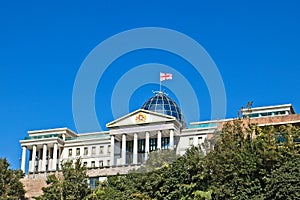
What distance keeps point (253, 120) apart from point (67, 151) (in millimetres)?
38525

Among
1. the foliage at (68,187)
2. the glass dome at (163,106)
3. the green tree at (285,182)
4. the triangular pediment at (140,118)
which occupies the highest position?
the glass dome at (163,106)

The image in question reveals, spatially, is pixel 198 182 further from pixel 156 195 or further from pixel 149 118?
pixel 149 118

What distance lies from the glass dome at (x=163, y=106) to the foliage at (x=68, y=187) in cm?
3282

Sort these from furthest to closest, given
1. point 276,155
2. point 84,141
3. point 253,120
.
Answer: point 84,141 → point 253,120 → point 276,155

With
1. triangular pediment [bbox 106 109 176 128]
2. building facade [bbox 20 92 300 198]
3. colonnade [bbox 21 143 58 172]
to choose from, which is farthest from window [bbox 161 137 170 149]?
colonnade [bbox 21 143 58 172]

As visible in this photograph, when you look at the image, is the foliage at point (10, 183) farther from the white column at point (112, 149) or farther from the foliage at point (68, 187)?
the white column at point (112, 149)

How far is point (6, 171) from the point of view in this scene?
60906 millimetres

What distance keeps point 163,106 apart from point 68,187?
3571cm

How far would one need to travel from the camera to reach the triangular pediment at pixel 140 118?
8581cm

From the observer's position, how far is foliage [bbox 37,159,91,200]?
5462 centimetres

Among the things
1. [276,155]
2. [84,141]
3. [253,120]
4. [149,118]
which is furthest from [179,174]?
[84,141]

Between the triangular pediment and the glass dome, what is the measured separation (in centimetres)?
208

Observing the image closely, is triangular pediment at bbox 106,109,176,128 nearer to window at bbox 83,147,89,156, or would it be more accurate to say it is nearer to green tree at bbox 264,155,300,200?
window at bbox 83,147,89,156

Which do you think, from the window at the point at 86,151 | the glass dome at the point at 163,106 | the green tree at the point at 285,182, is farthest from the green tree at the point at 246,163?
the window at the point at 86,151
